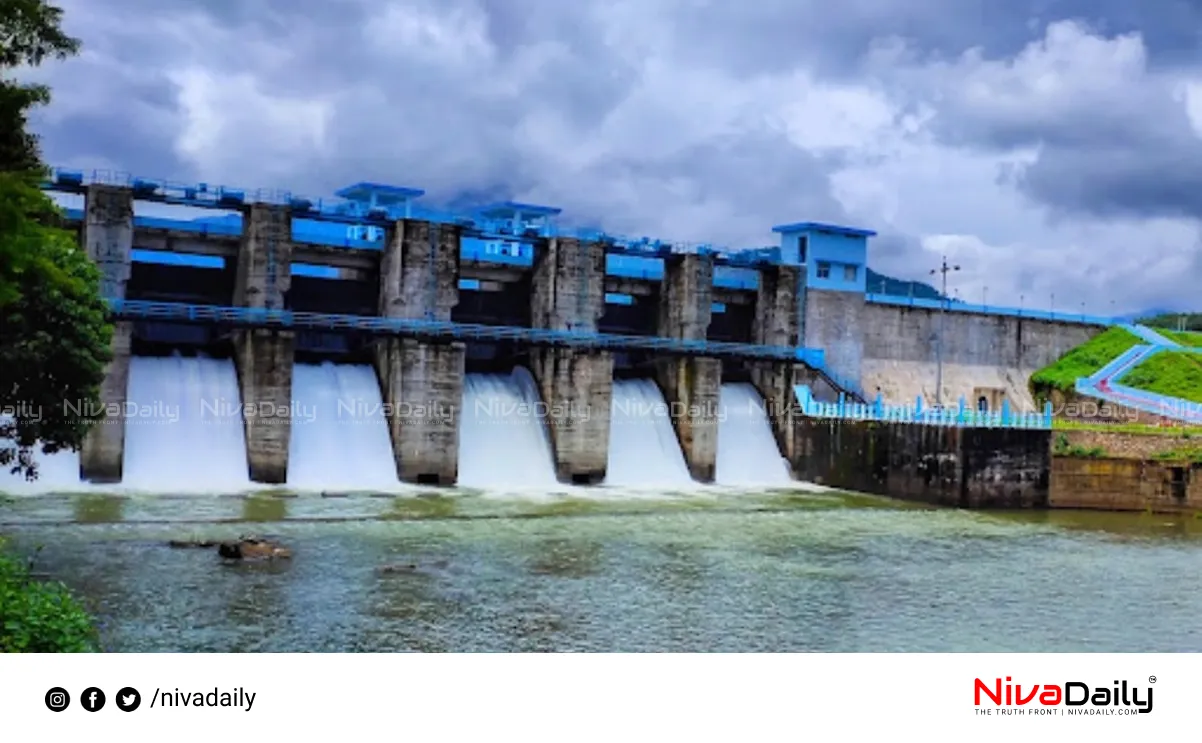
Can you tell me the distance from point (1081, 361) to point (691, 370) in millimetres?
19197

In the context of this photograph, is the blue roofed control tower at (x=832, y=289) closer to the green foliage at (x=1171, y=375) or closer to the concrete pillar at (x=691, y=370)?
the concrete pillar at (x=691, y=370)

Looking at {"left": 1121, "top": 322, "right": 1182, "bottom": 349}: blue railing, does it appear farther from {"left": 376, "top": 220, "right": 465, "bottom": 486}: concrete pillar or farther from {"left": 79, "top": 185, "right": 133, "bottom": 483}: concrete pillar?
{"left": 79, "top": 185, "right": 133, "bottom": 483}: concrete pillar

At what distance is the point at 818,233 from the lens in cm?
A: 4269

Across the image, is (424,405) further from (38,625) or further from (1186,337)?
(1186,337)

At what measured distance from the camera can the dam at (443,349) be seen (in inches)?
1182

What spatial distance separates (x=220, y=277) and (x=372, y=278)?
4.23 meters

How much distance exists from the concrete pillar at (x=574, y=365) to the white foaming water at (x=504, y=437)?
17.1 inches

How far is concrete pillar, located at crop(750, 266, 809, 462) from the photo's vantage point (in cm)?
3919

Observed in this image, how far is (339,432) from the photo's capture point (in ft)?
104

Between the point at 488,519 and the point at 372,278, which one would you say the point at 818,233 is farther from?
the point at 488,519
